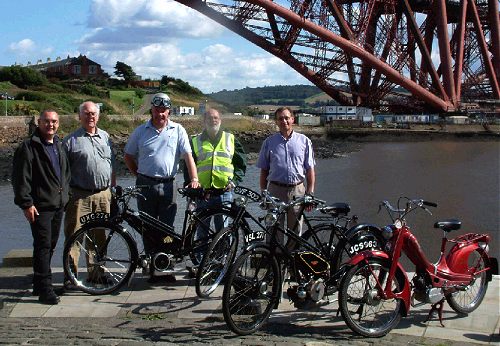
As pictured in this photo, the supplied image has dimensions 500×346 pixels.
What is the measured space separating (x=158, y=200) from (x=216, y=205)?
500mm

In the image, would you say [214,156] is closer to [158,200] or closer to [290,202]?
[158,200]

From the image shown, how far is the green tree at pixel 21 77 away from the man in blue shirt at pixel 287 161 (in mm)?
50111

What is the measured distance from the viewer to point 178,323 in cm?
502

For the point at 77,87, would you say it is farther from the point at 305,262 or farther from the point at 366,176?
the point at 305,262

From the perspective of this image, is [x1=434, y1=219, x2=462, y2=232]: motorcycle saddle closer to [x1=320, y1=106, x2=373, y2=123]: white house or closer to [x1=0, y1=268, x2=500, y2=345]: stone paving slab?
[x1=0, y1=268, x2=500, y2=345]: stone paving slab

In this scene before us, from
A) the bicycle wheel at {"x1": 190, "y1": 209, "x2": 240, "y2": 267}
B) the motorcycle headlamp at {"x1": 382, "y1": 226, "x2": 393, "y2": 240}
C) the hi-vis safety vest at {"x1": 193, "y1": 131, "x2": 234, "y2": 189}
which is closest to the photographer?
the motorcycle headlamp at {"x1": 382, "y1": 226, "x2": 393, "y2": 240}

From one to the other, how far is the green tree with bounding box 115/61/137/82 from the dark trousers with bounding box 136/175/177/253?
200 ft

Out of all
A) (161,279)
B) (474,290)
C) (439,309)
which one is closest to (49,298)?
(161,279)

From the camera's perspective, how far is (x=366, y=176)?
2570 centimetres

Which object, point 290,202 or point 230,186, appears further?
point 230,186

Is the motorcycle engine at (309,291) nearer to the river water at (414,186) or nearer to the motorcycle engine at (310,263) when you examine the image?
the motorcycle engine at (310,263)

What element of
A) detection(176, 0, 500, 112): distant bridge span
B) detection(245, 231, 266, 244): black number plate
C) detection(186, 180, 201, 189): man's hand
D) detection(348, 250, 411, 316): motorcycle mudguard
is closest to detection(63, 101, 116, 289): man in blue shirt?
detection(186, 180, 201, 189): man's hand

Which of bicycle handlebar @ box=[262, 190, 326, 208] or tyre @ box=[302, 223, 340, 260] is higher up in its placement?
bicycle handlebar @ box=[262, 190, 326, 208]

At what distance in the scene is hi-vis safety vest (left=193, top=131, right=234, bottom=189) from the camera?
6301mm
